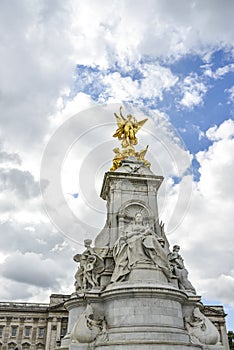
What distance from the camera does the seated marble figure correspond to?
58.3 feet

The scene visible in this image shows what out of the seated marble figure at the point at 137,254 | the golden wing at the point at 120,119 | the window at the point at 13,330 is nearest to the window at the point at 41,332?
the window at the point at 13,330

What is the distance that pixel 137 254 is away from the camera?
17.9 metres

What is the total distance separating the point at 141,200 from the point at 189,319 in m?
8.11

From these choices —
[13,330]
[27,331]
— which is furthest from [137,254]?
[13,330]

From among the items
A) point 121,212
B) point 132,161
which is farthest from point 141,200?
point 132,161

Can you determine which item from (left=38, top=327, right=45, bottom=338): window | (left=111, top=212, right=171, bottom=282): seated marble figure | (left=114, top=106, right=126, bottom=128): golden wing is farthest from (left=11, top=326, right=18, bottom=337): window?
(left=111, top=212, right=171, bottom=282): seated marble figure

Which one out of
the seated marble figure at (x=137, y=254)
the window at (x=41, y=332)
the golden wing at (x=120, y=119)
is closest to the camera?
the seated marble figure at (x=137, y=254)

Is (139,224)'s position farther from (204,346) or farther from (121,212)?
(204,346)

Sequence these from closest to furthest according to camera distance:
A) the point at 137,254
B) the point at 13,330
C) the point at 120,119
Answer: the point at 137,254 → the point at 120,119 → the point at 13,330

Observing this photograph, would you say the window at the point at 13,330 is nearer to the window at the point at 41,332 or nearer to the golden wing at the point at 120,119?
the window at the point at 41,332

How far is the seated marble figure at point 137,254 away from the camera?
700 inches

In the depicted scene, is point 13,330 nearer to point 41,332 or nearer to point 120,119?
point 41,332

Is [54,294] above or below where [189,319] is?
above

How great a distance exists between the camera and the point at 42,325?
164 ft
